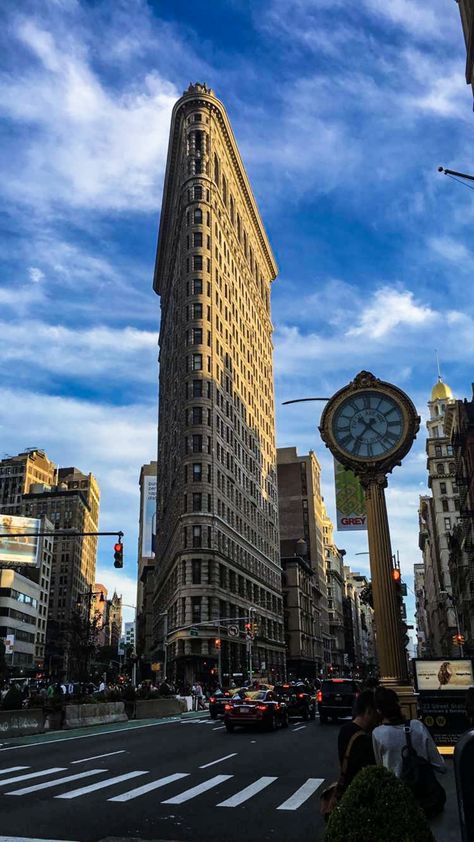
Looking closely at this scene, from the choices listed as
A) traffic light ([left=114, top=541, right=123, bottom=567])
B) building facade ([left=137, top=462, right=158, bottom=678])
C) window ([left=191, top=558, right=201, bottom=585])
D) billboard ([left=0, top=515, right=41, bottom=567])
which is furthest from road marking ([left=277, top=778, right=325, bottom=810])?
building facade ([left=137, top=462, right=158, bottom=678])

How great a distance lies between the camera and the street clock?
49.5 feet

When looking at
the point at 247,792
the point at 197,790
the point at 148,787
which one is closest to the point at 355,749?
the point at 247,792

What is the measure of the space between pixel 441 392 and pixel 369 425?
137947mm

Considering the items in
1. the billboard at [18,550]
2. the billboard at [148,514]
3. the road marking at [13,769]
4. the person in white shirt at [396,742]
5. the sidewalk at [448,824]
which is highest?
the billboard at [148,514]

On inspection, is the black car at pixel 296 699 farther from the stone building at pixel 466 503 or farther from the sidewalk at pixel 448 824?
the stone building at pixel 466 503

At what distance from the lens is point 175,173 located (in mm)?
98938

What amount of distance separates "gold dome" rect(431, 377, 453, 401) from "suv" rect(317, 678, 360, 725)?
121368 millimetres

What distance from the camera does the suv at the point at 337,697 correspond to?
30.6m

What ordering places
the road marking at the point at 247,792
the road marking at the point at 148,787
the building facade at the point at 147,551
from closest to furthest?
the road marking at the point at 247,792 < the road marking at the point at 148,787 < the building facade at the point at 147,551

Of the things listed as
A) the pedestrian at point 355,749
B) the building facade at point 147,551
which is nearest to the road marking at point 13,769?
the pedestrian at point 355,749

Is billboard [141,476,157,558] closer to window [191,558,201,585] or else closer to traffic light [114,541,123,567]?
window [191,558,201,585]

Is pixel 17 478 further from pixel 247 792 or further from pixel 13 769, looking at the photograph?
pixel 247 792

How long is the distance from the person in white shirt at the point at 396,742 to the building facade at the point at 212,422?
61.9 meters

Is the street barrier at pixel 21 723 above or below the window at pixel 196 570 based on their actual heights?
below
